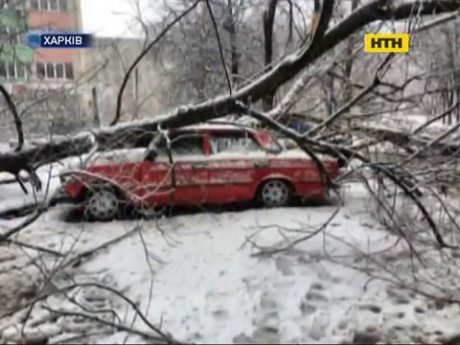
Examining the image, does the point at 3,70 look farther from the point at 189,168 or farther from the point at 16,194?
the point at 189,168

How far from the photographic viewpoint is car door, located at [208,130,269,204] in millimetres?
6988

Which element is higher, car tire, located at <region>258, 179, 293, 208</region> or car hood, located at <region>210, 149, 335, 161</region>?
car hood, located at <region>210, 149, 335, 161</region>

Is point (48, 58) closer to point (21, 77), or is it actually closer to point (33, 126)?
point (21, 77)

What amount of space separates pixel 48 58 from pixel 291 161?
12.1 feet

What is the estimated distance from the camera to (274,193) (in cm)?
725

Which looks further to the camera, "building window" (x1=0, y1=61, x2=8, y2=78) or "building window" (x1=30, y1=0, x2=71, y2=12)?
"building window" (x1=30, y1=0, x2=71, y2=12)

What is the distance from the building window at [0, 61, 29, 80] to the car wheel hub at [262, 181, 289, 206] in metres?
3.59

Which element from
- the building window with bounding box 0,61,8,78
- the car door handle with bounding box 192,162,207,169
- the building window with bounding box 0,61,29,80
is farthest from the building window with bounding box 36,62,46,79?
the car door handle with bounding box 192,162,207,169

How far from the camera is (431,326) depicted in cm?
400

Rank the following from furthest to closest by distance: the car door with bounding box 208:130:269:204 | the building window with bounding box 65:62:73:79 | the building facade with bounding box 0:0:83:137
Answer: the car door with bounding box 208:130:269:204 → the building window with bounding box 65:62:73:79 → the building facade with bounding box 0:0:83:137

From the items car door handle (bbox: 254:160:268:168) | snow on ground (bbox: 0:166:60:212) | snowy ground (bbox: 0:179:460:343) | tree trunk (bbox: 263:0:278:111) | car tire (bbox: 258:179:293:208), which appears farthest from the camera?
tree trunk (bbox: 263:0:278:111)

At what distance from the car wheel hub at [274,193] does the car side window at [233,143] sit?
1.80 ft

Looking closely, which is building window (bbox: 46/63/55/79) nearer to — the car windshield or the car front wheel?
the car windshield

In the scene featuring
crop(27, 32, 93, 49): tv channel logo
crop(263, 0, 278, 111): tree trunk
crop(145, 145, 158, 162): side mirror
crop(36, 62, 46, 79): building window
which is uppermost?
crop(263, 0, 278, 111): tree trunk
